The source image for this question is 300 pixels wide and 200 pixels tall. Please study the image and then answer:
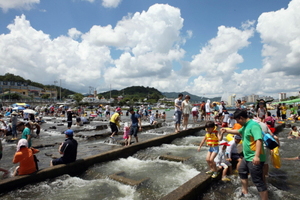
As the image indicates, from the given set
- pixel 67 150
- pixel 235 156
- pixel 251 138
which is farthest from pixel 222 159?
pixel 67 150

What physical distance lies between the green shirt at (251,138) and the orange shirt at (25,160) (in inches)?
222

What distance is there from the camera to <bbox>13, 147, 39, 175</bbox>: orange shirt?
5.46 metres

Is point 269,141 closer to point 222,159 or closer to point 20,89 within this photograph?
point 222,159

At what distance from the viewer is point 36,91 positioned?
4813 inches

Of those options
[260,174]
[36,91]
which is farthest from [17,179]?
[36,91]

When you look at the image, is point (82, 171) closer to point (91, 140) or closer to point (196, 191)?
point (196, 191)

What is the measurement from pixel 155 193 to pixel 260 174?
8.29 ft

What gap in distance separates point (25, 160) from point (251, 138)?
5832mm

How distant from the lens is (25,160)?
5516mm

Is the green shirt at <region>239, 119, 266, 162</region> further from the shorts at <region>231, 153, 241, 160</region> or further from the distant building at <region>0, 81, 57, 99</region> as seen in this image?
the distant building at <region>0, 81, 57, 99</region>

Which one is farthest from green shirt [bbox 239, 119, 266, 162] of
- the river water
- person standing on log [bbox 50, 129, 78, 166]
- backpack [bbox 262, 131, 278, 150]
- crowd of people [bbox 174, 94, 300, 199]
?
person standing on log [bbox 50, 129, 78, 166]

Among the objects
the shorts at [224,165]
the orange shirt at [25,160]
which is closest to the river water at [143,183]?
the shorts at [224,165]

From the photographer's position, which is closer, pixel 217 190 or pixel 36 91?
pixel 217 190

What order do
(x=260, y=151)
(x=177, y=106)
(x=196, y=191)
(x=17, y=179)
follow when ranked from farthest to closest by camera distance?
(x=177, y=106) < (x=17, y=179) < (x=196, y=191) < (x=260, y=151)
